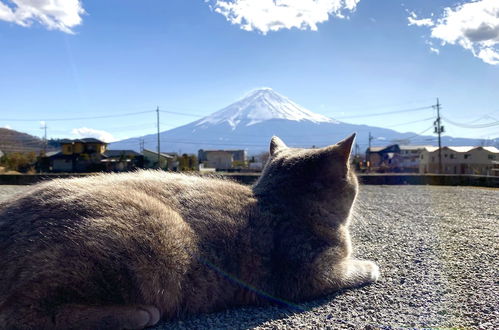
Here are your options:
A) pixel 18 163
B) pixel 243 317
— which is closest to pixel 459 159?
pixel 243 317

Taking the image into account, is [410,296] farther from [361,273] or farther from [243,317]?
[243,317]

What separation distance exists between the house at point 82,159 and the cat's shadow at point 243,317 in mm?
34325

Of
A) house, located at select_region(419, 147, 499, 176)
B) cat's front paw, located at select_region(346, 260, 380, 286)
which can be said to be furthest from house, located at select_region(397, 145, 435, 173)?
cat's front paw, located at select_region(346, 260, 380, 286)

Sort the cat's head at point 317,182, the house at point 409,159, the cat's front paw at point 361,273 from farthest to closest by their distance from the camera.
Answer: the house at point 409,159
the cat's head at point 317,182
the cat's front paw at point 361,273

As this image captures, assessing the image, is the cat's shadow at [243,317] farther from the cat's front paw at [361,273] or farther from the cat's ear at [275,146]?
the cat's ear at [275,146]

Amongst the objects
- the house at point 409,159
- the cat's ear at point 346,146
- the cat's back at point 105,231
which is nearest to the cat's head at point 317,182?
the cat's ear at point 346,146

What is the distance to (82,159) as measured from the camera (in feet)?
131

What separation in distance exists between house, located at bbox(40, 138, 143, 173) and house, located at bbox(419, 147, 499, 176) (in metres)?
36.7

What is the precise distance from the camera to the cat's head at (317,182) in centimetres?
365

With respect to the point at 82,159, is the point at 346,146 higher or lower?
lower

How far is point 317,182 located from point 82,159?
40720 millimetres

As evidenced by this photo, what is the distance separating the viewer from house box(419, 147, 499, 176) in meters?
44.0

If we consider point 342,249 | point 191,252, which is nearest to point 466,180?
point 342,249

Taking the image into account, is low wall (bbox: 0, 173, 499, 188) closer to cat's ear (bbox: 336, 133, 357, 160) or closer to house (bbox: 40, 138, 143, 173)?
house (bbox: 40, 138, 143, 173)
